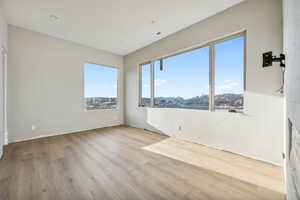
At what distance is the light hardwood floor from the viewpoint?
1.53 metres

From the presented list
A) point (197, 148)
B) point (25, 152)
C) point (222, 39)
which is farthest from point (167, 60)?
point (25, 152)

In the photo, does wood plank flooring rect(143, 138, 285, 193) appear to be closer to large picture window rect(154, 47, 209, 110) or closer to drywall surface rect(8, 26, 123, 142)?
large picture window rect(154, 47, 209, 110)

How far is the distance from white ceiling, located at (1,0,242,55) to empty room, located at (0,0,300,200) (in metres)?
0.03

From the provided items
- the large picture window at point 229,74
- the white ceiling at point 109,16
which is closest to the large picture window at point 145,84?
the white ceiling at point 109,16

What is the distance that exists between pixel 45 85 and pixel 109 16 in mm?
A: 2613

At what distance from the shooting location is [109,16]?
293 cm

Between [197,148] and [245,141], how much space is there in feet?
2.98

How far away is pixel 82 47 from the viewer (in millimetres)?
4406

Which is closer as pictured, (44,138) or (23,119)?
(23,119)

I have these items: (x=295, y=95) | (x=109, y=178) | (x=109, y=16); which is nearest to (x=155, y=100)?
(x=109, y=16)

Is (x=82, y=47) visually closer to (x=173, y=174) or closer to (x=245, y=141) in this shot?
(x=173, y=174)

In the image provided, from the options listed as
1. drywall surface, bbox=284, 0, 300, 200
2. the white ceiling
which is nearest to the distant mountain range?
the white ceiling

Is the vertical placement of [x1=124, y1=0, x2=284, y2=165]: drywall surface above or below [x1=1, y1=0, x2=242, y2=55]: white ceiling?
below

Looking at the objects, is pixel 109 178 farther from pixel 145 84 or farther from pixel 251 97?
pixel 145 84
